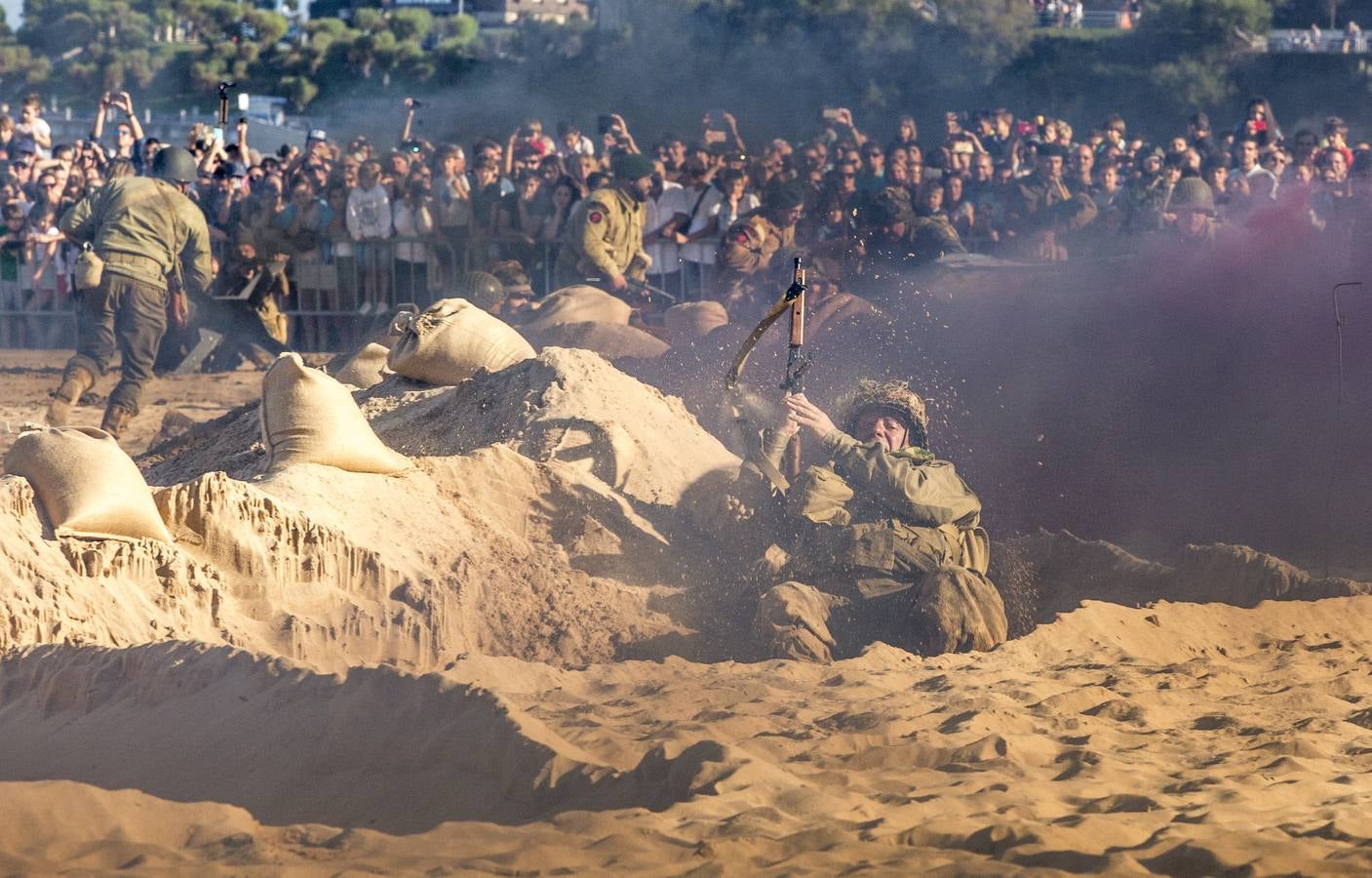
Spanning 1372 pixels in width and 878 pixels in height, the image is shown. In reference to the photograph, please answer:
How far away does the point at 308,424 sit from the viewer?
22.3ft

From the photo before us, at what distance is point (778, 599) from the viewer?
20.3ft

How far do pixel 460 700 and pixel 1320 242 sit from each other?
6.43 meters

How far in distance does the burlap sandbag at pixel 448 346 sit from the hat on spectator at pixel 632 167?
3.14 metres

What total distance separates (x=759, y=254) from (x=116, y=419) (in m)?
4.12

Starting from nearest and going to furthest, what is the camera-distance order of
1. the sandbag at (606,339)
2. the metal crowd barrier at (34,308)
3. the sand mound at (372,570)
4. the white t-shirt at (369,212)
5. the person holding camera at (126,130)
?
the sand mound at (372,570)
the sandbag at (606,339)
the white t-shirt at (369,212)
the person holding camera at (126,130)
the metal crowd barrier at (34,308)

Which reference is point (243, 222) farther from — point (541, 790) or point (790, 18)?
point (790, 18)

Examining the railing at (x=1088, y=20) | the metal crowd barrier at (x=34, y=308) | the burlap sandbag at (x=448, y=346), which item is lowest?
the metal crowd barrier at (x=34, y=308)

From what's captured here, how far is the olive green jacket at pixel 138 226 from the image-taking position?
34.7 ft

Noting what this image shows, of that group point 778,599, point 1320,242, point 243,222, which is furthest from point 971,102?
point 778,599

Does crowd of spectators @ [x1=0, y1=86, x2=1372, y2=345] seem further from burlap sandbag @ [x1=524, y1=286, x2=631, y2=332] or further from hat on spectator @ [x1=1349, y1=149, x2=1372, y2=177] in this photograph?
burlap sandbag @ [x1=524, y1=286, x2=631, y2=332]

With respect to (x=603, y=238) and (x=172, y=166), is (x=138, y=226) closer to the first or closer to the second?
(x=172, y=166)

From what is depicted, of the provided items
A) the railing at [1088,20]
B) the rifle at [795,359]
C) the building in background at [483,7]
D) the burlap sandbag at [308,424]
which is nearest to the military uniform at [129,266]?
the burlap sandbag at [308,424]

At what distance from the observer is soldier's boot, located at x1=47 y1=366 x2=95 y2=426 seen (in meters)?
10.6

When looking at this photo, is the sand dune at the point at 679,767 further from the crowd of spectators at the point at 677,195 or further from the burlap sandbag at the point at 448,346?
the crowd of spectators at the point at 677,195
